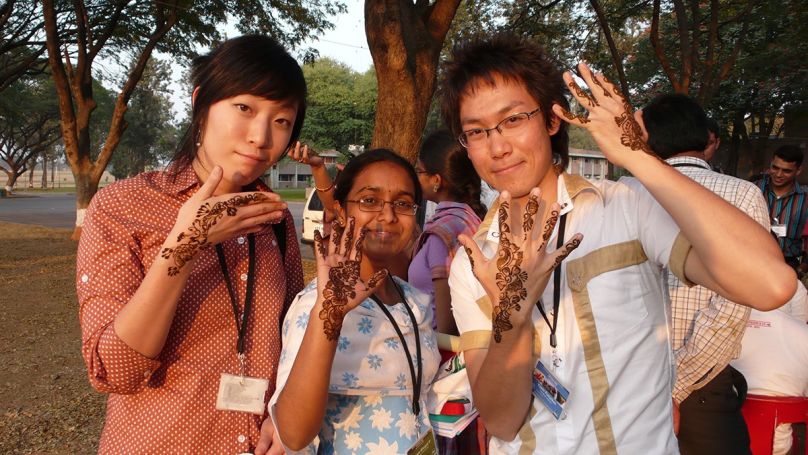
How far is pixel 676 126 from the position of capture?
109 inches

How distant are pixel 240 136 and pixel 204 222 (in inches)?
13.9

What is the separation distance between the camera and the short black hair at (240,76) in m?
1.66

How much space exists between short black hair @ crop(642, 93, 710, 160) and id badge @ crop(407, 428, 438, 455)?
1.82 metres

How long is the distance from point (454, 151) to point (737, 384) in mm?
1735

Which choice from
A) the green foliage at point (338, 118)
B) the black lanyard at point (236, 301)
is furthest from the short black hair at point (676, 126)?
the green foliage at point (338, 118)

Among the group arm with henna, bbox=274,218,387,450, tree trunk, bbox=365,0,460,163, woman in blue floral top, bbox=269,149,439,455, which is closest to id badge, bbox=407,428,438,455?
woman in blue floral top, bbox=269,149,439,455

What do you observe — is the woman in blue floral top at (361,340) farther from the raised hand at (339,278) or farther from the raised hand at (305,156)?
the raised hand at (305,156)

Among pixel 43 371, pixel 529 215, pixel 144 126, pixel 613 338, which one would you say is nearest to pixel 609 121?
pixel 529 215

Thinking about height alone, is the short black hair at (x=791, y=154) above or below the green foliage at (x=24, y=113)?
below

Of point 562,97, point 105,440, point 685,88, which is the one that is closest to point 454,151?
point 562,97

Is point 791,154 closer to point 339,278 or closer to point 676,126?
point 676,126

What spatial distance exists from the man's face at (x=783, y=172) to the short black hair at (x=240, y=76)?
5931mm

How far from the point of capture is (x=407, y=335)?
5.86 ft

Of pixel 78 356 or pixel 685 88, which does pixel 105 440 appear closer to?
pixel 78 356
